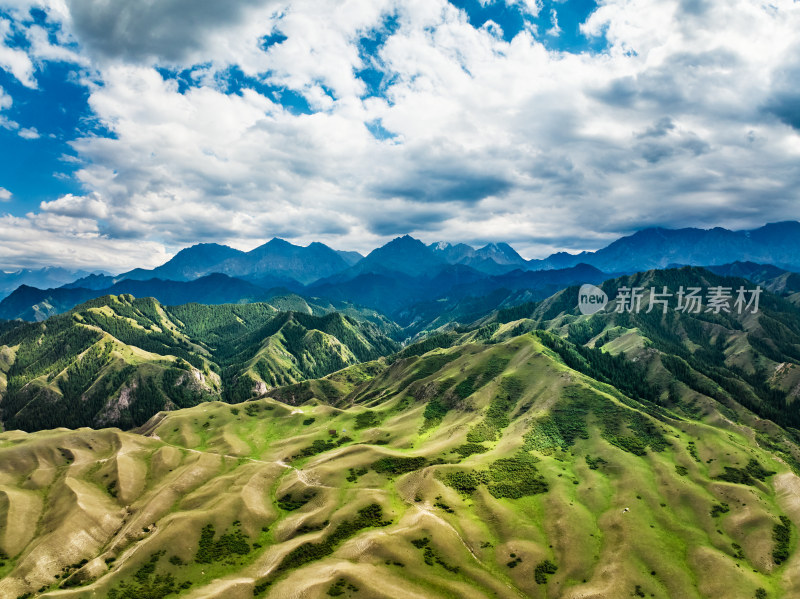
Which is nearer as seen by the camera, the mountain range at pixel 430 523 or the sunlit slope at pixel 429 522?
the mountain range at pixel 430 523

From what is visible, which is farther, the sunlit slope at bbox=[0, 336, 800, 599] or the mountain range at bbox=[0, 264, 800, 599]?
the sunlit slope at bbox=[0, 336, 800, 599]

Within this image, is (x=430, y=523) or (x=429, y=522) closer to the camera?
(x=430, y=523)

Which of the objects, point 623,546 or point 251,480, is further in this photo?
point 251,480

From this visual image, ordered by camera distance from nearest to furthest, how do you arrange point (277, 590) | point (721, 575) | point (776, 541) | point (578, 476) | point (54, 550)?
point (277, 590)
point (721, 575)
point (776, 541)
point (54, 550)
point (578, 476)

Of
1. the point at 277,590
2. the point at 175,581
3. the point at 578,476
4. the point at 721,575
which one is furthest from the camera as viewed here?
the point at 578,476

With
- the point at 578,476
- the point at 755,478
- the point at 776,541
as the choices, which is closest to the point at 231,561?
the point at 578,476

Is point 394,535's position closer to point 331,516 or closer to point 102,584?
point 331,516

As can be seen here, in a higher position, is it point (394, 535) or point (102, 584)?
point (394, 535)
